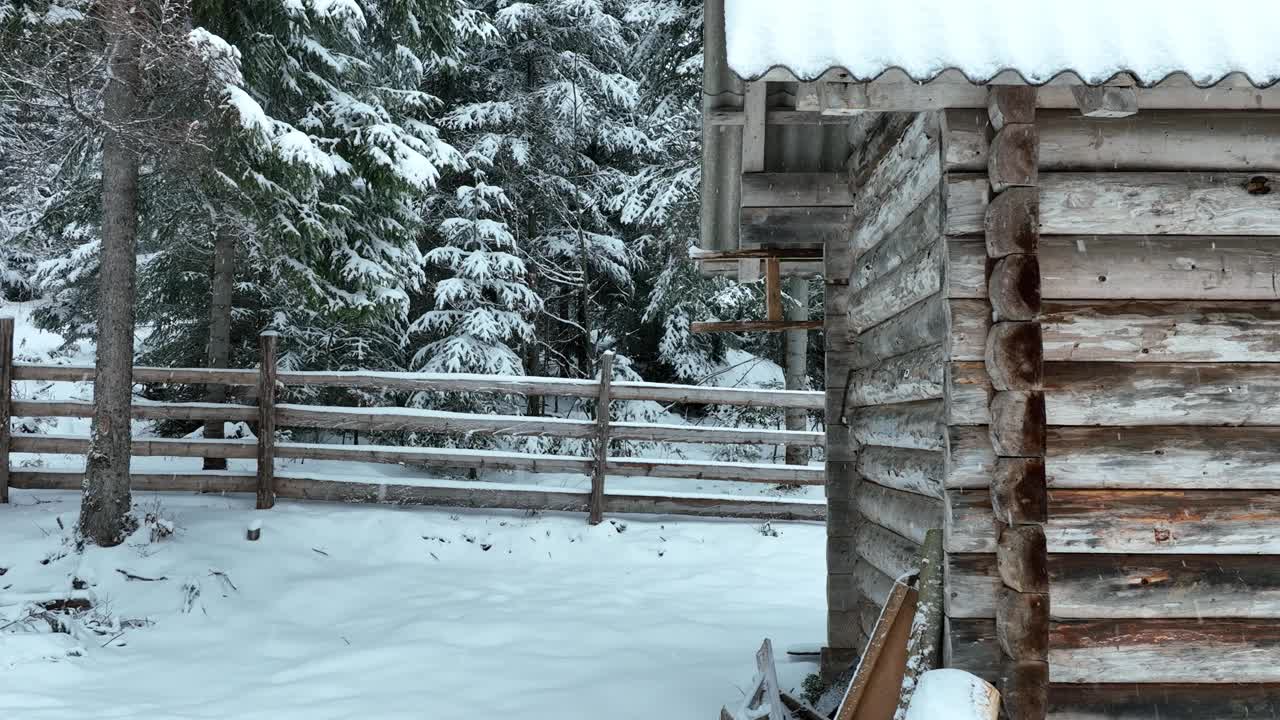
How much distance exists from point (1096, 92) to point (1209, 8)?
652 millimetres

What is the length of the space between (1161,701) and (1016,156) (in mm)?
2149

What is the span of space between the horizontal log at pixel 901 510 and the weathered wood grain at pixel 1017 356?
0.69m

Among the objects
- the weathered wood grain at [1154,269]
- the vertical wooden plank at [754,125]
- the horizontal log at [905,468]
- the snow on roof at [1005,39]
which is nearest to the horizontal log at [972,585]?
the horizontal log at [905,468]

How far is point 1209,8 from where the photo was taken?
3.72 m

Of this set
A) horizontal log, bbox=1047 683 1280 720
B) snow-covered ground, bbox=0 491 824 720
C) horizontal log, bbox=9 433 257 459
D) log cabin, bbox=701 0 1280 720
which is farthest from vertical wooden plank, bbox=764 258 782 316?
horizontal log, bbox=9 433 257 459

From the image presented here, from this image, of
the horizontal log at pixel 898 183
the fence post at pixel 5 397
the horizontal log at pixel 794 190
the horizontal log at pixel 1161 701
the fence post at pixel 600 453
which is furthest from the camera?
the fence post at pixel 600 453

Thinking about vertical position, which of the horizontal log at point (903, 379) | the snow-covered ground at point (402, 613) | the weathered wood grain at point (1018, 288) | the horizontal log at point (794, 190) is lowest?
the snow-covered ground at point (402, 613)

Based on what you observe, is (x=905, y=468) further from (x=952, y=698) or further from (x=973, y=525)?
(x=952, y=698)

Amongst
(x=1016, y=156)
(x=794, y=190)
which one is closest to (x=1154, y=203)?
(x=1016, y=156)

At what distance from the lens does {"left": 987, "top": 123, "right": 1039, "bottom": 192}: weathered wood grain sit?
143 inches

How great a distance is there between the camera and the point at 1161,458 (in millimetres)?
3791

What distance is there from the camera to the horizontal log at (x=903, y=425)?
4.03 m

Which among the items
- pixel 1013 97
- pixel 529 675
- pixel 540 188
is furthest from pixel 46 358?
pixel 1013 97

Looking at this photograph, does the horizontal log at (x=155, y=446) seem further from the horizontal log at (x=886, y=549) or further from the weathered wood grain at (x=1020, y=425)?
the weathered wood grain at (x=1020, y=425)
